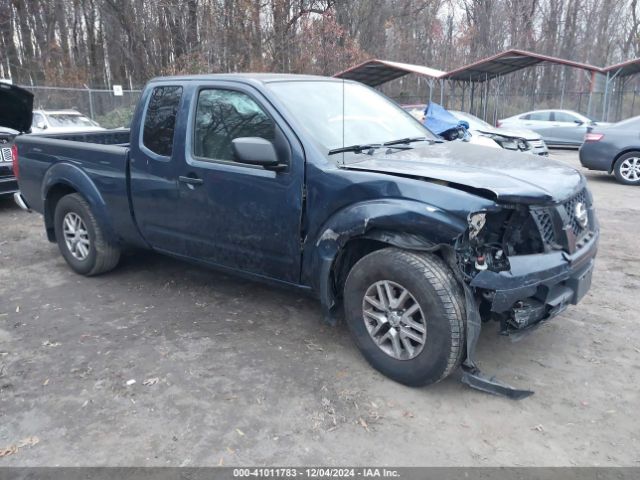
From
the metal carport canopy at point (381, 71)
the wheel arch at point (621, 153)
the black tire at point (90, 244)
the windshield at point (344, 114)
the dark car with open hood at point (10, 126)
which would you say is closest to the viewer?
the windshield at point (344, 114)

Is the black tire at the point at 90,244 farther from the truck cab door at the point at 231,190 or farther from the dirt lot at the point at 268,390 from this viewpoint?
the truck cab door at the point at 231,190

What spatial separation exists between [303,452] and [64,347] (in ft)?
7.09

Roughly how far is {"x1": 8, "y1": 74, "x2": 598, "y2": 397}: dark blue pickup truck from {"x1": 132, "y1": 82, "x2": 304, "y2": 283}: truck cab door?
0.04 feet

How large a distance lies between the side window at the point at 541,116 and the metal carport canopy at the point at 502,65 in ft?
6.86

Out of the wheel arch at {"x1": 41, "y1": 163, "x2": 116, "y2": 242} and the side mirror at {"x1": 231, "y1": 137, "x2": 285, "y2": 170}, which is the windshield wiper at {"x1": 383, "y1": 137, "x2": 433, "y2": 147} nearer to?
the side mirror at {"x1": 231, "y1": 137, "x2": 285, "y2": 170}

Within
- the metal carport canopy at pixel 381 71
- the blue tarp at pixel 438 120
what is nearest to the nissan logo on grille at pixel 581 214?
the blue tarp at pixel 438 120

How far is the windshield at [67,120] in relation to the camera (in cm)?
1377

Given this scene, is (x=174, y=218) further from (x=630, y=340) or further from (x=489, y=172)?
(x=630, y=340)

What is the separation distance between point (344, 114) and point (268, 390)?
82.4 inches

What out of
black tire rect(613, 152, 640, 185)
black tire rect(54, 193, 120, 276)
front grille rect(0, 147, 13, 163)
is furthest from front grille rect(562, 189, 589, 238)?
black tire rect(613, 152, 640, 185)

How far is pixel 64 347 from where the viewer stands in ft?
13.2

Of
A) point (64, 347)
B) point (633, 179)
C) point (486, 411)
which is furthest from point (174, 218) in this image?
point (633, 179)

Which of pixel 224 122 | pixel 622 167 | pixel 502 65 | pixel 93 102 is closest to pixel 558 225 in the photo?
pixel 224 122

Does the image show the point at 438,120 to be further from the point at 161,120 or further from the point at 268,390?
the point at 268,390
